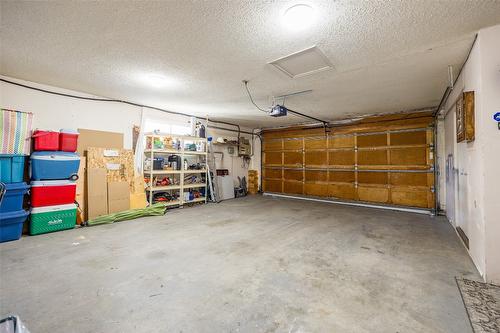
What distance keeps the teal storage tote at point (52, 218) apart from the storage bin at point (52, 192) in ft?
0.28

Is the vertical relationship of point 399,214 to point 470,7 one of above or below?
below

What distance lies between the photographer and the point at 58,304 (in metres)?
1.88

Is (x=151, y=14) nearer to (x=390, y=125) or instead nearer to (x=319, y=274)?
(x=319, y=274)

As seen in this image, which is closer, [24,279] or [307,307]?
[307,307]

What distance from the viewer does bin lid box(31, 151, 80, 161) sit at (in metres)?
3.67

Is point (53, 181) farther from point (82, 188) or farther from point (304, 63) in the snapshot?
point (304, 63)

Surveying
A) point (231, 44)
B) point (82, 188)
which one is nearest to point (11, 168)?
point (82, 188)

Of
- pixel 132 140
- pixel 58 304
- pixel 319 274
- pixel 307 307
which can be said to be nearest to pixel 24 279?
pixel 58 304

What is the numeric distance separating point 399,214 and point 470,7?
4.64m

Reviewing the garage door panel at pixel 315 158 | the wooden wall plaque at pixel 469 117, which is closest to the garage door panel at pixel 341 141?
the garage door panel at pixel 315 158

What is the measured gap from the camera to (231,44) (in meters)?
2.63

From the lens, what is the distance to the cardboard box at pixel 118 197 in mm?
4669

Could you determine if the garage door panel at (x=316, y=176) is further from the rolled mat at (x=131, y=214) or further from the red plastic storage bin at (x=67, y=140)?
the red plastic storage bin at (x=67, y=140)

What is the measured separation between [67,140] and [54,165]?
48 centimetres
